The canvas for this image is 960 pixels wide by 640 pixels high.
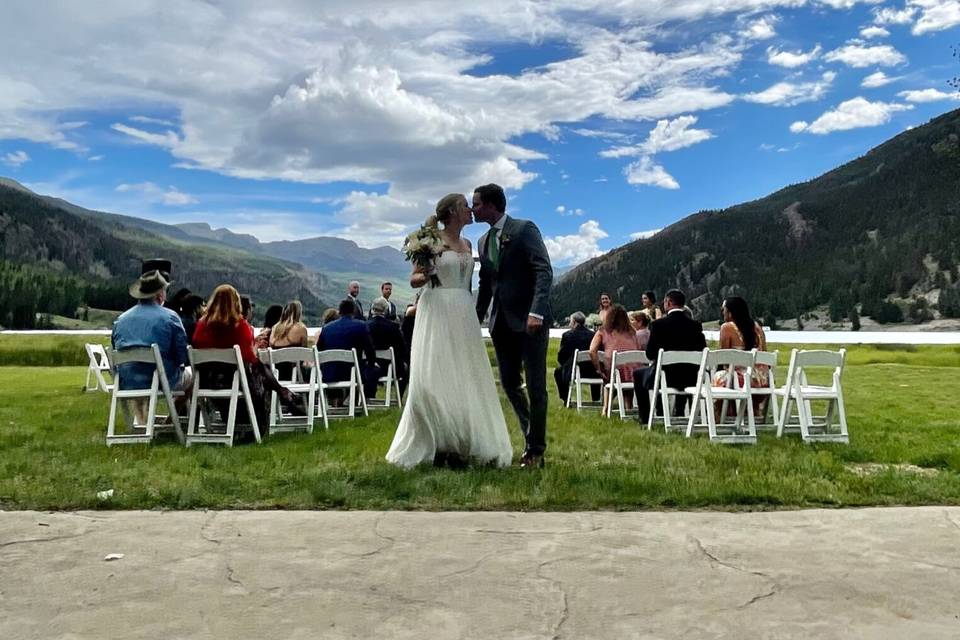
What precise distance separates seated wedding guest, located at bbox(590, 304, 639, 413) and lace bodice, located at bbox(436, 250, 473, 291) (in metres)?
5.50

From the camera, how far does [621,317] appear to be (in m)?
12.5

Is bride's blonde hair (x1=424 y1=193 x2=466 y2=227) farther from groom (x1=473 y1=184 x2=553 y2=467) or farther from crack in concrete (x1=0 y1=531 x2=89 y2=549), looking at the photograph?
crack in concrete (x1=0 y1=531 x2=89 y2=549)

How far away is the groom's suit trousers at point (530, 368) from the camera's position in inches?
280

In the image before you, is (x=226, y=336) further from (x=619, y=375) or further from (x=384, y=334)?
(x=619, y=375)

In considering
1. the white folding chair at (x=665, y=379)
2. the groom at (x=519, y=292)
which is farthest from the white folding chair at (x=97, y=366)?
the groom at (x=519, y=292)

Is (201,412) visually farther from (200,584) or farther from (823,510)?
(823,510)

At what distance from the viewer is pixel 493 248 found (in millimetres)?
7211

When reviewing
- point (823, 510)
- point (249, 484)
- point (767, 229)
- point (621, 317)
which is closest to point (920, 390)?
point (621, 317)

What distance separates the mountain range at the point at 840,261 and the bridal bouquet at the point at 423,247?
6248 inches

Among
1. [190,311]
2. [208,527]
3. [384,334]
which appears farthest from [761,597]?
[384,334]

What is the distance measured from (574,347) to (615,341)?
5.20 feet

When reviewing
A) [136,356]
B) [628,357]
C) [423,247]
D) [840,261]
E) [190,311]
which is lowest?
[628,357]

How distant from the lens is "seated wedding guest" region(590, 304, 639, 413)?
40.6ft

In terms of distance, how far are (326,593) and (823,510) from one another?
3.34 metres
